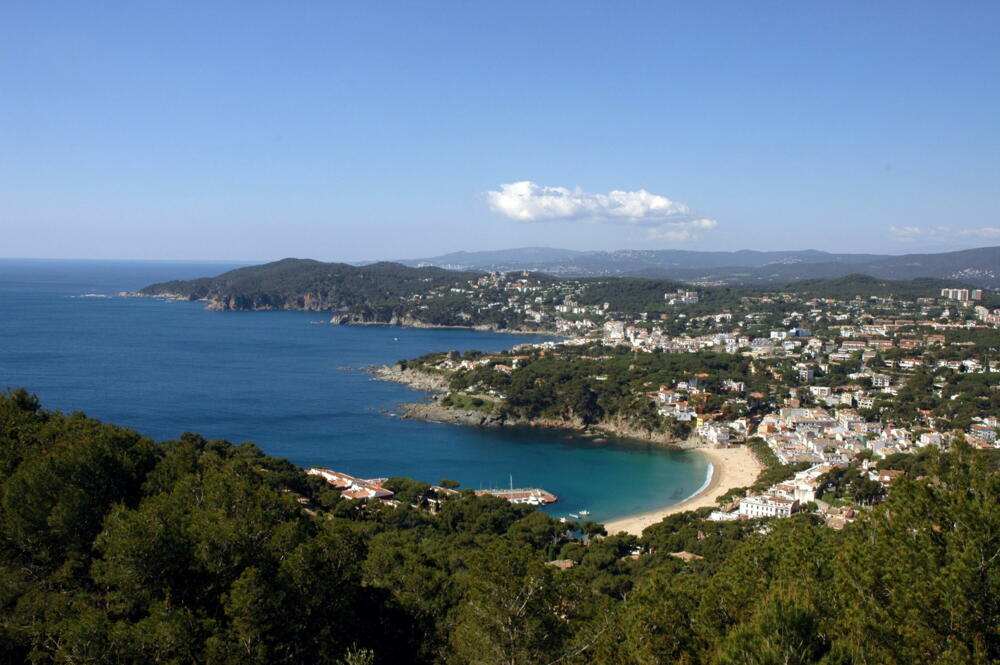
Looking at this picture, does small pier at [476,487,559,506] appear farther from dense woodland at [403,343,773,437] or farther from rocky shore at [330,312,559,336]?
rocky shore at [330,312,559,336]

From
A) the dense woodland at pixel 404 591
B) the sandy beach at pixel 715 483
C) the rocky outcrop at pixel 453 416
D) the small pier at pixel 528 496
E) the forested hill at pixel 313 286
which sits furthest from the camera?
the forested hill at pixel 313 286

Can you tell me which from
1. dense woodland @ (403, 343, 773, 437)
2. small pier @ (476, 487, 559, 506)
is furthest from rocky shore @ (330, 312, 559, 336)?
small pier @ (476, 487, 559, 506)

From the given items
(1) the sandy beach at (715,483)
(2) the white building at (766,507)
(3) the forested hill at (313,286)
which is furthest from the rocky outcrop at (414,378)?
(3) the forested hill at (313,286)

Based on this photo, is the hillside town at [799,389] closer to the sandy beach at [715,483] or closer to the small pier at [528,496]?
the sandy beach at [715,483]

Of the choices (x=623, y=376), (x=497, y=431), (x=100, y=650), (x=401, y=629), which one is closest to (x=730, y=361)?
(x=623, y=376)

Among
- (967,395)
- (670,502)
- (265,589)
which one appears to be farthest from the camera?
(967,395)

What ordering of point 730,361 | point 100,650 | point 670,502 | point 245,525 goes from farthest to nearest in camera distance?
point 730,361
point 670,502
point 245,525
point 100,650

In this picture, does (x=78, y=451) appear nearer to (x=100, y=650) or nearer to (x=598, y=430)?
(x=100, y=650)
